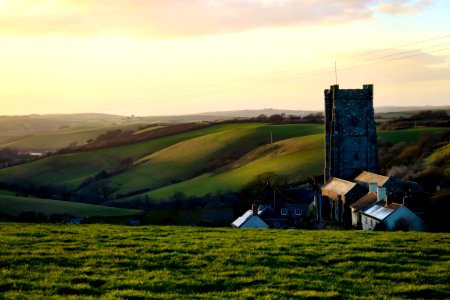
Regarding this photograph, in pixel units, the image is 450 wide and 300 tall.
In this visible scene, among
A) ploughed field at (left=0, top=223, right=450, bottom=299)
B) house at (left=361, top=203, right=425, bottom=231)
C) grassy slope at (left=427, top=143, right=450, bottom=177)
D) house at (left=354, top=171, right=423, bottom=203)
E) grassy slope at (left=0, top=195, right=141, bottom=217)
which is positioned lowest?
grassy slope at (left=0, top=195, right=141, bottom=217)

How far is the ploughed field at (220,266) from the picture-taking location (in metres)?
16.8

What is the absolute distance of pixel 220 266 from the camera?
64.8 feet

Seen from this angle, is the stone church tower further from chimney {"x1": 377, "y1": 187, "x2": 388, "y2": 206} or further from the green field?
chimney {"x1": 377, "y1": 187, "x2": 388, "y2": 206}

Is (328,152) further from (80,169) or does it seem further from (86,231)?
(80,169)

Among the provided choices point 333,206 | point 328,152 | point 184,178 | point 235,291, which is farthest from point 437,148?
point 235,291

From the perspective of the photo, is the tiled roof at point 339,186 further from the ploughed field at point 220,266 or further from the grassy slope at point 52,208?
the ploughed field at point 220,266

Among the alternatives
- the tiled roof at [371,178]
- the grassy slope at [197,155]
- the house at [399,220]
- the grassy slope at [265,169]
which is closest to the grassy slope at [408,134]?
the grassy slope at [265,169]

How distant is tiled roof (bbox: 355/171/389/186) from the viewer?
61750 mm

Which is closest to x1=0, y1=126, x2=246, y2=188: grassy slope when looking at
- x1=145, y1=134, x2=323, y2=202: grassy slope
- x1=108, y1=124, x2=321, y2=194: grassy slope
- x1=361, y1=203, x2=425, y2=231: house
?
x1=108, y1=124, x2=321, y2=194: grassy slope

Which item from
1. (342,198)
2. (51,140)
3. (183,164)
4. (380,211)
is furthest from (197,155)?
(380,211)

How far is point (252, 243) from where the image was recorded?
24.5 metres

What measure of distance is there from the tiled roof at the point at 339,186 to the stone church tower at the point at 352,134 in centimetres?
436

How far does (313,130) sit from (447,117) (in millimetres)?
30230

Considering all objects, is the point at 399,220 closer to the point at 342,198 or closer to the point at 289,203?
the point at 342,198
